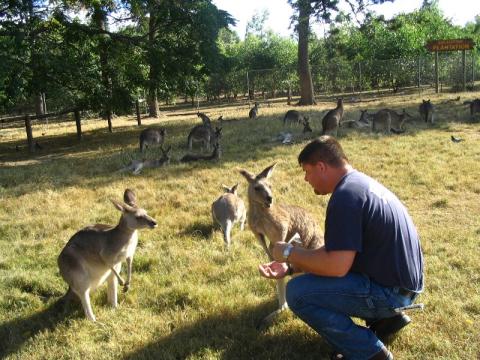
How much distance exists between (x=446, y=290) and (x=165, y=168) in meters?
6.81

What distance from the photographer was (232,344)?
346 cm

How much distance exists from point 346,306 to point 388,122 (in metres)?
9.98

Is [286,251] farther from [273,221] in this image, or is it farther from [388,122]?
[388,122]

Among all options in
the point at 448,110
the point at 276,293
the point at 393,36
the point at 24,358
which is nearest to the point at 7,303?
the point at 24,358

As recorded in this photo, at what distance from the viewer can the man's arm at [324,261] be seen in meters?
2.69

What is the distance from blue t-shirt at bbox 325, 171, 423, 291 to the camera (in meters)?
2.68

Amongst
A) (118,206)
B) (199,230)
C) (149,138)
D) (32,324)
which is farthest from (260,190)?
(149,138)

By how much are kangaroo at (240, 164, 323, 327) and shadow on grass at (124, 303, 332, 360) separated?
1.87 feet

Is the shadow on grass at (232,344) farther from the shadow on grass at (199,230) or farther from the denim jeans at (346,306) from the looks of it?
the shadow on grass at (199,230)

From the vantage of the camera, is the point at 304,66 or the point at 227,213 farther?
the point at 304,66

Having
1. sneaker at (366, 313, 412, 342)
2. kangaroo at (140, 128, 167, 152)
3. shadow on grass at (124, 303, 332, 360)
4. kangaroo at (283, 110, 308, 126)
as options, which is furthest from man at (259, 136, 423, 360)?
kangaroo at (283, 110, 308, 126)

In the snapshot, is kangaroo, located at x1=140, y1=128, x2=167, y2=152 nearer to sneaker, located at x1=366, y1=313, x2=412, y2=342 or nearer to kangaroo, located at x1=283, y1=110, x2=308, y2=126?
kangaroo, located at x1=283, y1=110, x2=308, y2=126

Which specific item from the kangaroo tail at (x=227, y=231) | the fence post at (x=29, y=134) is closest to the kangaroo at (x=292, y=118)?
the fence post at (x=29, y=134)

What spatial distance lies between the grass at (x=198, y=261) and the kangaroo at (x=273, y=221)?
52 centimetres
